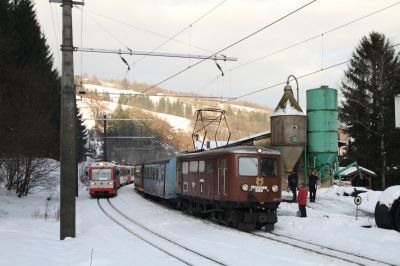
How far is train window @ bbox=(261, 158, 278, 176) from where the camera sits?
1850 cm

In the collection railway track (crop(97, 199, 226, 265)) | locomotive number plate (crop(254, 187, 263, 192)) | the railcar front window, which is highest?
locomotive number plate (crop(254, 187, 263, 192))

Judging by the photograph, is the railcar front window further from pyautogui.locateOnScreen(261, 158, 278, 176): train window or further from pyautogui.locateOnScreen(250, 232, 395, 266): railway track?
pyautogui.locateOnScreen(250, 232, 395, 266): railway track

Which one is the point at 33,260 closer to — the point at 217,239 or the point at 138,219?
the point at 217,239

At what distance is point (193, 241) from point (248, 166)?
459cm

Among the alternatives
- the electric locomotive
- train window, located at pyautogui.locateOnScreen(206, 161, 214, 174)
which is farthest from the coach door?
train window, located at pyautogui.locateOnScreen(206, 161, 214, 174)

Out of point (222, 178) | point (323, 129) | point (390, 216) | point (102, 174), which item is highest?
point (323, 129)

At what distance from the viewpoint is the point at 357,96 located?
46.8 metres

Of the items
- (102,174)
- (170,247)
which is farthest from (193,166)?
(102,174)

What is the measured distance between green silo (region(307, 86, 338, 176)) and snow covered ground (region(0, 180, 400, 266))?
12006mm

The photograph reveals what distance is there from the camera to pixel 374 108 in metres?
45.6

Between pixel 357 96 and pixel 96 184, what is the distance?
24761 mm

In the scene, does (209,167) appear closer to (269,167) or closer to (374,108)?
(269,167)

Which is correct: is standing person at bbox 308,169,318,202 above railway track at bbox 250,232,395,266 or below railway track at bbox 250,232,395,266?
above

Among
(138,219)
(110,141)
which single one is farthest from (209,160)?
(110,141)
